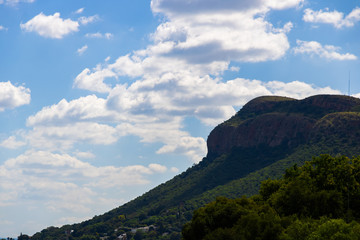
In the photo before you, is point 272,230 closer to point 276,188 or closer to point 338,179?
point 338,179

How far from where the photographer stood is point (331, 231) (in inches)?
2665

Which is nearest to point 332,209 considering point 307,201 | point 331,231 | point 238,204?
point 307,201

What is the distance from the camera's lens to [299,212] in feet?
295

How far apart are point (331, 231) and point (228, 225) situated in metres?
21.2

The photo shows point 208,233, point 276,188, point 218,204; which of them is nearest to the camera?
point 208,233

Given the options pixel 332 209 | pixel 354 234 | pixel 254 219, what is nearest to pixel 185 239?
pixel 254 219

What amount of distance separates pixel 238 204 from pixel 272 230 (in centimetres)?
1705

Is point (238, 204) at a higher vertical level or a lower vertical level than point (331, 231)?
higher

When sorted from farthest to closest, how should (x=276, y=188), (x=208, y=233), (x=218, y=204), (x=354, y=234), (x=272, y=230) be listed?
(x=276, y=188), (x=218, y=204), (x=208, y=233), (x=272, y=230), (x=354, y=234)

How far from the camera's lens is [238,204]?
299 feet

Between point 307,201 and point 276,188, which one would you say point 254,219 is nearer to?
point 307,201

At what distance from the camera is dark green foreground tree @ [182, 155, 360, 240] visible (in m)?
72.7

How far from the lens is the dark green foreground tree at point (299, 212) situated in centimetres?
7269

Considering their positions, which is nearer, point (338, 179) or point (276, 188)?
point (338, 179)
